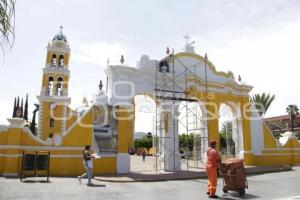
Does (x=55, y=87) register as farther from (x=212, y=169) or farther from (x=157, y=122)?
(x=212, y=169)

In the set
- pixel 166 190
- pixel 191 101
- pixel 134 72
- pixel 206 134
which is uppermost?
pixel 134 72

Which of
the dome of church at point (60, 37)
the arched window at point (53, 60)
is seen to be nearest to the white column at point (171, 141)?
the arched window at point (53, 60)

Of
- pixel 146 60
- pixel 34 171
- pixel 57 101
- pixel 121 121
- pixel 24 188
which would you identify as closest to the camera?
pixel 24 188

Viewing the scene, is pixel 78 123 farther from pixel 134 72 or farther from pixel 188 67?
pixel 188 67

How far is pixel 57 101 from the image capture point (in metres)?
31.5

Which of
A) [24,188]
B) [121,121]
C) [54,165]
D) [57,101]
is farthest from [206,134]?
[57,101]

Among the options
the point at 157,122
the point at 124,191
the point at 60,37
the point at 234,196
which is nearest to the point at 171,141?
the point at 157,122

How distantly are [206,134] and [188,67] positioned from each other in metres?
3.78

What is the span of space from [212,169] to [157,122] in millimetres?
7933

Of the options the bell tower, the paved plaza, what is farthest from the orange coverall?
the bell tower

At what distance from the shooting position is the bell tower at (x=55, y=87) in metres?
30.6

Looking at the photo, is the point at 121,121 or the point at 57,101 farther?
the point at 57,101

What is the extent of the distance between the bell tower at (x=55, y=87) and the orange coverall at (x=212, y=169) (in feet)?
77.7

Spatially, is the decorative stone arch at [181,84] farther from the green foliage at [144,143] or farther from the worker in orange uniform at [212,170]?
the green foliage at [144,143]
